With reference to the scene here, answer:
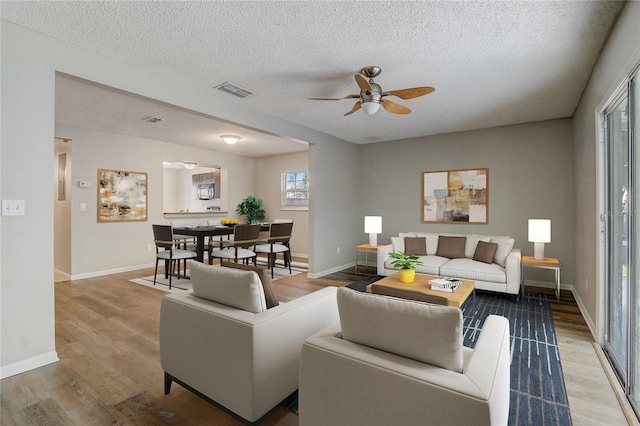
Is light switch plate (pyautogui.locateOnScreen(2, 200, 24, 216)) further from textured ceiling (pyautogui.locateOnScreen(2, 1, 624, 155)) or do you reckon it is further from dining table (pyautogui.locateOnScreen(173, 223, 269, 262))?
dining table (pyautogui.locateOnScreen(173, 223, 269, 262))

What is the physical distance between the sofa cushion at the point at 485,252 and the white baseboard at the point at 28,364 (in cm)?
489

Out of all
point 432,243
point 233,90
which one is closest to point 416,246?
point 432,243

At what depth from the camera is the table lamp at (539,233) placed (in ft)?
13.4

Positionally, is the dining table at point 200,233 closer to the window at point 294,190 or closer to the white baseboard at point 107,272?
the white baseboard at point 107,272

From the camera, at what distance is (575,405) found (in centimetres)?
193

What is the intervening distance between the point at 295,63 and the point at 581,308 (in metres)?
4.21

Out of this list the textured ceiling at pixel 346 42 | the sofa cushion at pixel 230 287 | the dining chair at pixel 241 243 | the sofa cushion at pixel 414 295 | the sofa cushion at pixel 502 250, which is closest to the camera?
the sofa cushion at pixel 414 295

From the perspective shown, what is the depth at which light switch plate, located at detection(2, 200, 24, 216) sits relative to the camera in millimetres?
2273

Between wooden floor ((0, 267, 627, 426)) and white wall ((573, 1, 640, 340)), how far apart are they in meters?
0.43

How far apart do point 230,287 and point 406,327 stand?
1.03 meters

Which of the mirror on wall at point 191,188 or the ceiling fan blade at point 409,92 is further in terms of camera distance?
the mirror on wall at point 191,188

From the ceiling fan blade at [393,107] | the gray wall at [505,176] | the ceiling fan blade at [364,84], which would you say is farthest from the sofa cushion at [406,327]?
the gray wall at [505,176]

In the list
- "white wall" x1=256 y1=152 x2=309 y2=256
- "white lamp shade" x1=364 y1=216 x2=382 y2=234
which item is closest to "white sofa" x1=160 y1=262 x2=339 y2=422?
"white lamp shade" x1=364 y1=216 x2=382 y2=234

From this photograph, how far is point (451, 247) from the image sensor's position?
15.9 feet
